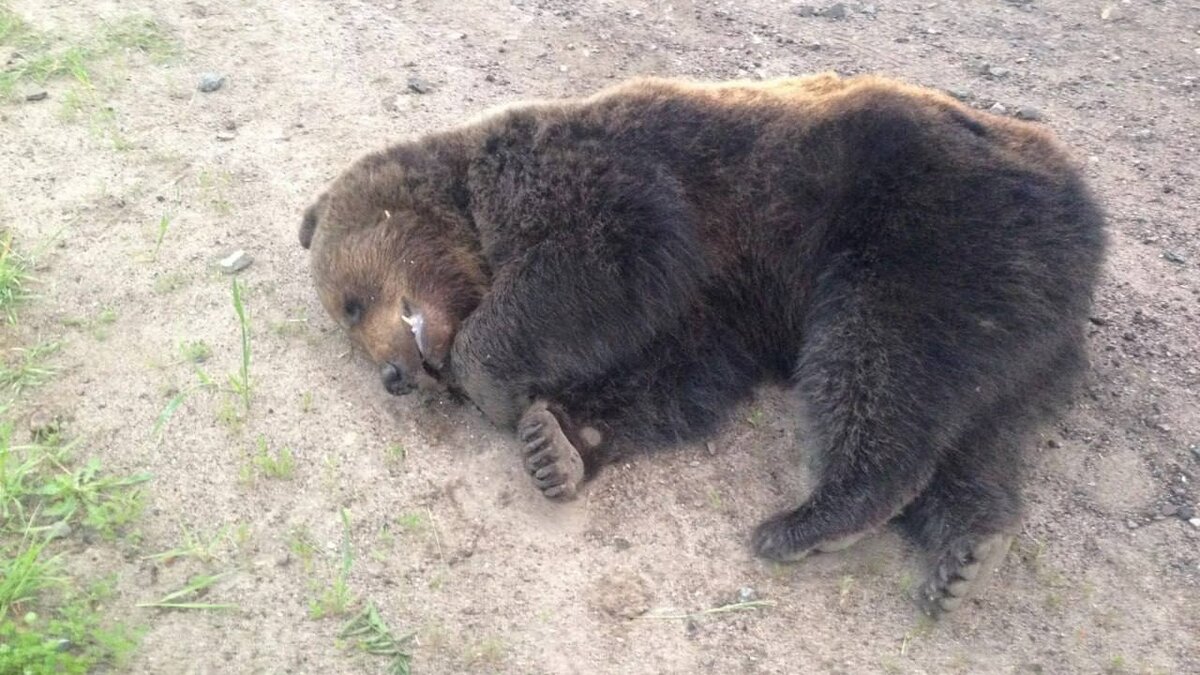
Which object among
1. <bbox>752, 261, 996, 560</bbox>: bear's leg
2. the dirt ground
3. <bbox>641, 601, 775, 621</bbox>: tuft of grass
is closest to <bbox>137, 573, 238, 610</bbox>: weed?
the dirt ground

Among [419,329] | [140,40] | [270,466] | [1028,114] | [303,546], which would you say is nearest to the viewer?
[303,546]

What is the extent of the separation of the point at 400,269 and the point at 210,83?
8.56ft

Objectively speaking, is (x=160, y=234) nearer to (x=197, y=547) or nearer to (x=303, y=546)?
(x=197, y=547)

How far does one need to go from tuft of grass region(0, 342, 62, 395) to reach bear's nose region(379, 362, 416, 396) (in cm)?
146

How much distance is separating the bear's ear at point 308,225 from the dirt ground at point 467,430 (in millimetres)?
230

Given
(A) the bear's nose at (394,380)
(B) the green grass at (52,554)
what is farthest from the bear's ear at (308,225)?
(B) the green grass at (52,554)

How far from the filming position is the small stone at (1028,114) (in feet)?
19.1

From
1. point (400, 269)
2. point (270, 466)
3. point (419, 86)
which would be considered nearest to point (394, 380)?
point (400, 269)

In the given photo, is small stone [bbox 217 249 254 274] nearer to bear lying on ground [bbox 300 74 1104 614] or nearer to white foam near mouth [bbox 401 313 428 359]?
bear lying on ground [bbox 300 74 1104 614]

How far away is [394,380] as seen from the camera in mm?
4152

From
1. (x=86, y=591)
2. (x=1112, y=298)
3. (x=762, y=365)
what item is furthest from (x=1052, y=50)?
(x=86, y=591)

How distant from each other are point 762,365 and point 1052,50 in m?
3.79

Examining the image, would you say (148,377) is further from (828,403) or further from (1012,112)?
(1012,112)

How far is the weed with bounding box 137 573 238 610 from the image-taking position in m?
3.26
